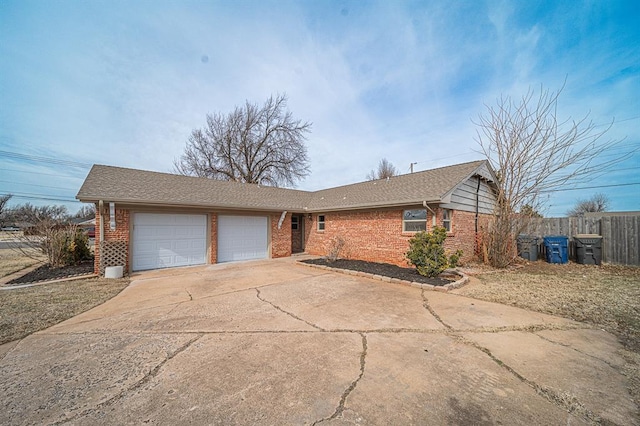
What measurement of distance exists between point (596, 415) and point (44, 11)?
13.2m

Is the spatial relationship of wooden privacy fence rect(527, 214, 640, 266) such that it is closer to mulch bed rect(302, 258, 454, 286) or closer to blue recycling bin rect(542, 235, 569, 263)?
blue recycling bin rect(542, 235, 569, 263)

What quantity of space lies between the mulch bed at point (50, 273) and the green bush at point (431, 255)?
10331 mm

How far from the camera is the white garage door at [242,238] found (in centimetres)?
1074

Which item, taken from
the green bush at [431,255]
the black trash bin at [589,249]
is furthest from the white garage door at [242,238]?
the black trash bin at [589,249]

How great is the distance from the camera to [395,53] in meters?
9.42

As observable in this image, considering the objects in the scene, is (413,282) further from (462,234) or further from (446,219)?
(462,234)

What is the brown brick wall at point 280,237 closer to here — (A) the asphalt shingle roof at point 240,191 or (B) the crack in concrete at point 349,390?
(A) the asphalt shingle roof at point 240,191

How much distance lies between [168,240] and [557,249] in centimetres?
1526

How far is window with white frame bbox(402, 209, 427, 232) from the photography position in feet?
29.6

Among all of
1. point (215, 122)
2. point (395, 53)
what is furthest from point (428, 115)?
point (215, 122)

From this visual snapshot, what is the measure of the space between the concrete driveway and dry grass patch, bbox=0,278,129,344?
0.35m

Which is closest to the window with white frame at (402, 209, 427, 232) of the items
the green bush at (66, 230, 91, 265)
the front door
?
the front door

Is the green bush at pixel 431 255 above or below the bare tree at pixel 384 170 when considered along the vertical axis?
below

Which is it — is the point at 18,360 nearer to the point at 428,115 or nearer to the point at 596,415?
the point at 596,415
